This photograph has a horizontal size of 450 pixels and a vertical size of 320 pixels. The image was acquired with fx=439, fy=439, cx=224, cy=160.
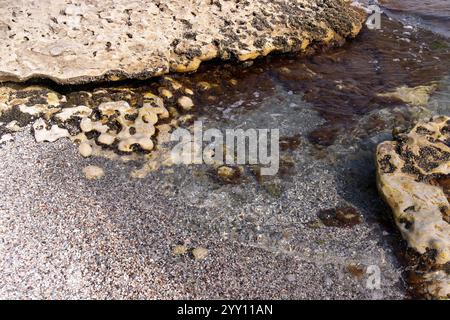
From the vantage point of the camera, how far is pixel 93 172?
5.47 m

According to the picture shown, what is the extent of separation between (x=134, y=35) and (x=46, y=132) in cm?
217

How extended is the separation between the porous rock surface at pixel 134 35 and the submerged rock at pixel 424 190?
3242mm

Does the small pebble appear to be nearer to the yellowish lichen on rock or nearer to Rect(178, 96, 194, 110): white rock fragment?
Rect(178, 96, 194, 110): white rock fragment

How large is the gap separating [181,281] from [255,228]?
1050 millimetres

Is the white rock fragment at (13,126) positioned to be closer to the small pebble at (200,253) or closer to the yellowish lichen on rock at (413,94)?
the small pebble at (200,253)

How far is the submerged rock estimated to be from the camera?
432 cm

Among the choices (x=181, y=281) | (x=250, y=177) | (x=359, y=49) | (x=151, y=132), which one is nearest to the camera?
(x=181, y=281)

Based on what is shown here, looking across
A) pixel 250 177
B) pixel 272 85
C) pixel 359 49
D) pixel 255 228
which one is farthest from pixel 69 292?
pixel 359 49

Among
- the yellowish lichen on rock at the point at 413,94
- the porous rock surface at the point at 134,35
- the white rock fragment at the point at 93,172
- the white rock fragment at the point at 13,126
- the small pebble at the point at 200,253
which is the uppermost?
the porous rock surface at the point at 134,35

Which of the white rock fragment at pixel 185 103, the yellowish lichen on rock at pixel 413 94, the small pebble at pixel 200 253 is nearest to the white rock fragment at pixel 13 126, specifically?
the white rock fragment at pixel 185 103

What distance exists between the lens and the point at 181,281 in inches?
167

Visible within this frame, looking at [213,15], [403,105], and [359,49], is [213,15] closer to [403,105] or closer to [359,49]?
[359,49]

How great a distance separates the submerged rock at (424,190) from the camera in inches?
170
